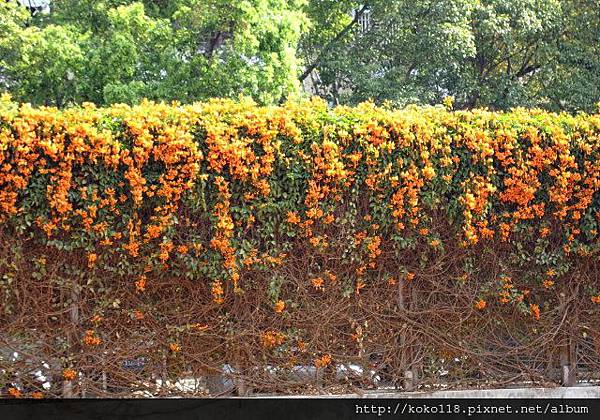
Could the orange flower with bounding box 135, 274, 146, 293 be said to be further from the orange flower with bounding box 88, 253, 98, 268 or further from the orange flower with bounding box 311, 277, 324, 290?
the orange flower with bounding box 311, 277, 324, 290

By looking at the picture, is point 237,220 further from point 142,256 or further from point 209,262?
point 142,256

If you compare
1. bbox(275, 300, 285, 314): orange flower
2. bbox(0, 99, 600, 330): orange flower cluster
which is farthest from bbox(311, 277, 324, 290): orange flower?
bbox(275, 300, 285, 314): orange flower

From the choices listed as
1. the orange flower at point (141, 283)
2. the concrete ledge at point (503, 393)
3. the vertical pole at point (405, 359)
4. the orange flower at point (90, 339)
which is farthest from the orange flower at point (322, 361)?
the orange flower at point (90, 339)

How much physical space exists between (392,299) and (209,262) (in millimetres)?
1607

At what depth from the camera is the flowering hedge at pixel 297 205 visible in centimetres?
585

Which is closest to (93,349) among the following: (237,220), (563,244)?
(237,220)

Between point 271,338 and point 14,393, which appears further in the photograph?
point 271,338

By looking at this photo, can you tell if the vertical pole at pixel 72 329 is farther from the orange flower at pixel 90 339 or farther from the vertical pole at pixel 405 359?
the vertical pole at pixel 405 359

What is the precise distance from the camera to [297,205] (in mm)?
6273

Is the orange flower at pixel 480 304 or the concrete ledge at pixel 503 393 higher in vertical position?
the orange flower at pixel 480 304

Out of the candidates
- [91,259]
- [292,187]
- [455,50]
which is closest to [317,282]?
[292,187]

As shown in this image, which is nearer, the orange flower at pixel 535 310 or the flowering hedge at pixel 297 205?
the flowering hedge at pixel 297 205

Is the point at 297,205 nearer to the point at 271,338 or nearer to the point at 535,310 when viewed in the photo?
the point at 271,338

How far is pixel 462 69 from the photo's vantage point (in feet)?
57.6
